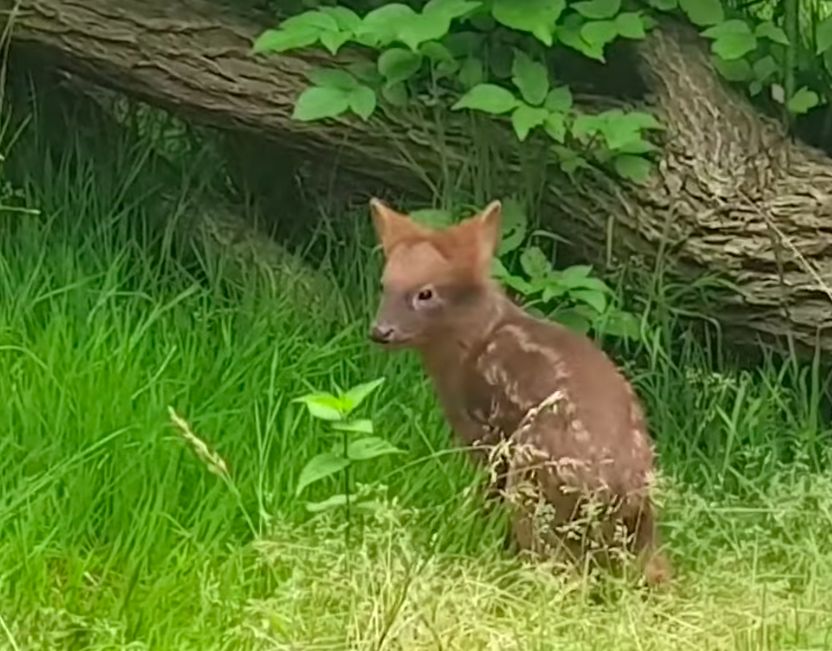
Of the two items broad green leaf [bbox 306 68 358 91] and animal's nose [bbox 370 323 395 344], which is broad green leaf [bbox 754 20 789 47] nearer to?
broad green leaf [bbox 306 68 358 91]

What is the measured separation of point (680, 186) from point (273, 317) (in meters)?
1.12

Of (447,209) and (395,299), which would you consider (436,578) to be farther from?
(447,209)

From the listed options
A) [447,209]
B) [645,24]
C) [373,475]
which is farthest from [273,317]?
[645,24]

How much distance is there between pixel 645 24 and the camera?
17.5ft

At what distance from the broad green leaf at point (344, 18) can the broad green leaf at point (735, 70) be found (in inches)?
38.0

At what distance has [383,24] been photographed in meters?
5.06

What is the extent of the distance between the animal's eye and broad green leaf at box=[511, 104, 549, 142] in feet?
1.49

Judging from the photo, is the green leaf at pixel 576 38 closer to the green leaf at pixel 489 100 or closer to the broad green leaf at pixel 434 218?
the green leaf at pixel 489 100

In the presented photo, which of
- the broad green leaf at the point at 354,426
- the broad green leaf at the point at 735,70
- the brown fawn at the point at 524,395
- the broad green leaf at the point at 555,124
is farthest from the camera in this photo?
the broad green leaf at the point at 735,70

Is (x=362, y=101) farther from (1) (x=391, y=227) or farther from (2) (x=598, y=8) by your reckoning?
(2) (x=598, y=8)

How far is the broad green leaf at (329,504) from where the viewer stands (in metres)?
4.33

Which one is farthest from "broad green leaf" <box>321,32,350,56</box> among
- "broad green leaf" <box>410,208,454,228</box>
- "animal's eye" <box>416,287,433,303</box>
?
"animal's eye" <box>416,287,433,303</box>

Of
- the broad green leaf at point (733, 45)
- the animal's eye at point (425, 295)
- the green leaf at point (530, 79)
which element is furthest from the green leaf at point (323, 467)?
the broad green leaf at point (733, 45)

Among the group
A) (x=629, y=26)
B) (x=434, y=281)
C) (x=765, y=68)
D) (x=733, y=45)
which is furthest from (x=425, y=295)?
(x=765, y=68)
